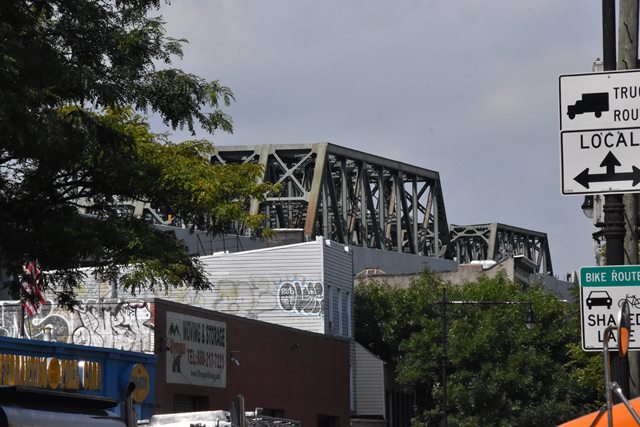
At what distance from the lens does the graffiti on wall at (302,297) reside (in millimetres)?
52875

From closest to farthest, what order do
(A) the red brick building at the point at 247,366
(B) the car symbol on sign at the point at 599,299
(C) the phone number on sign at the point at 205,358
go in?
(B) the car symbol on sign at the point at 599,299
(A) the red brick building at the point at 247,366
(C) the phone number on sign at the point at 205,358

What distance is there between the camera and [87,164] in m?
21.1

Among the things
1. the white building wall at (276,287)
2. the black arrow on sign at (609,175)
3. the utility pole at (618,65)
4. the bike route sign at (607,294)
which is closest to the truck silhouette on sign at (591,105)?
the black arrow on sign at (609,175)

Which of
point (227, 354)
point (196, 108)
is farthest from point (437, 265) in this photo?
point (196, 108)

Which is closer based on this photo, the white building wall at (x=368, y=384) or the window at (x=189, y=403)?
the window at (x=189, y=403)

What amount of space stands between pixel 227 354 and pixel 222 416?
20.6 metres

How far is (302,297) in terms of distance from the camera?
53.0m

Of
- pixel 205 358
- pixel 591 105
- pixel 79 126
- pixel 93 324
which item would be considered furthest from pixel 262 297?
pixel 591 105

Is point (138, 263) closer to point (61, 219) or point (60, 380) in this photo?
point (60, 380)

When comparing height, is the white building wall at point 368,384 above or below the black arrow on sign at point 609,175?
below

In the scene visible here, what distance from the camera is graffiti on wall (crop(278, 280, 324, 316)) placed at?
5288 cm

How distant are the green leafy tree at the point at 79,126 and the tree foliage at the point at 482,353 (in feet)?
112

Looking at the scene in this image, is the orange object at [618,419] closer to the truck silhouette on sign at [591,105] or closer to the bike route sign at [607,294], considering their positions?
the bike route sign at [607,294]

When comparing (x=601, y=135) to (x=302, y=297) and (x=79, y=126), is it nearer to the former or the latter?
(x=79, y=126)
